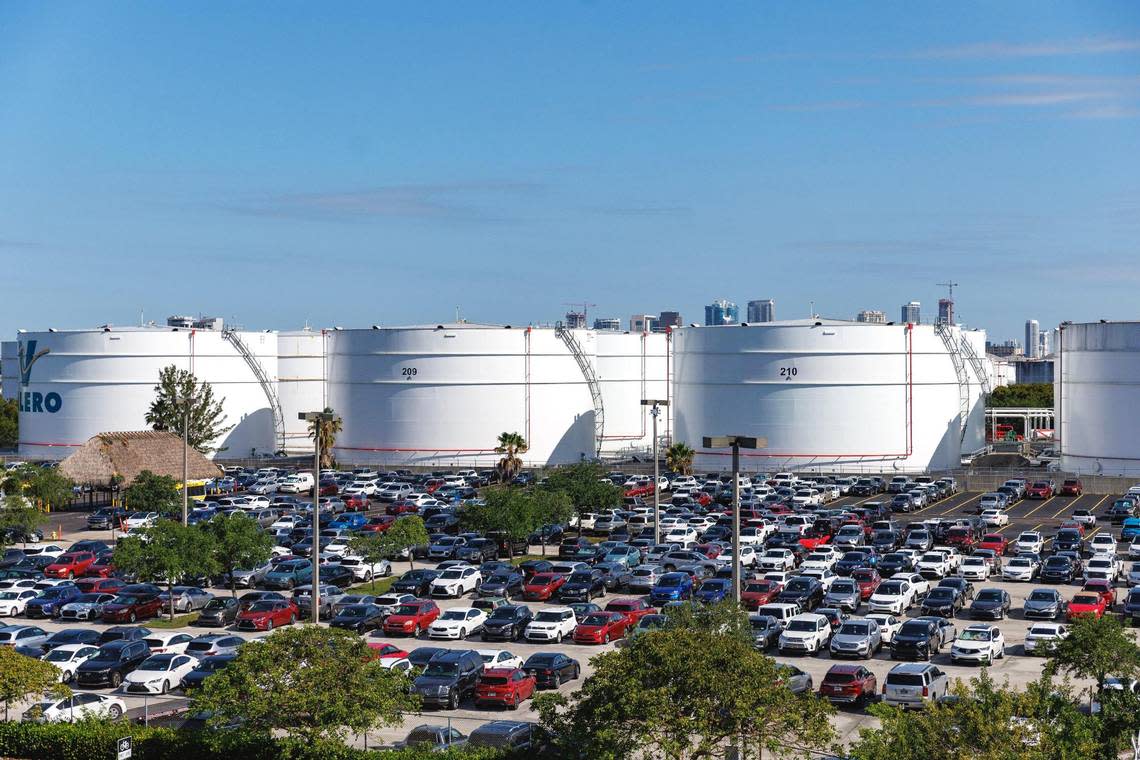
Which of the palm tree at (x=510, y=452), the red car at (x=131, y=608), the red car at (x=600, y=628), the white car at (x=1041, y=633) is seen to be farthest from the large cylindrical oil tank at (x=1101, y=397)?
the red car at (x=131, y=608)

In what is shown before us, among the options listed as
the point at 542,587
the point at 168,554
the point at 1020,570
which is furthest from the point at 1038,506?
the point at 168,554

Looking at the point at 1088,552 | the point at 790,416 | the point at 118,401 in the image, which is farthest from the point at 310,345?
the point at 1088,552

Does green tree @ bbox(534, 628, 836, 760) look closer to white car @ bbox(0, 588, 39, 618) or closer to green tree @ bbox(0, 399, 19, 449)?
white car @ bbox(0, 588, 39, 618)

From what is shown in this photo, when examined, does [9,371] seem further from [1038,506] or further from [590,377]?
[1038,506]

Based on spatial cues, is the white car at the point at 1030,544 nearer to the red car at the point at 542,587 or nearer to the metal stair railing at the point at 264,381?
the red car at the point at 542,587

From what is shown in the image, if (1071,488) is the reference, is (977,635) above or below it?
below

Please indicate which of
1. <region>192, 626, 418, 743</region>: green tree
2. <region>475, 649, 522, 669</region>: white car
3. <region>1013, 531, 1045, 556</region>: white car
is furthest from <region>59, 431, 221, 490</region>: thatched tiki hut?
<region>192, 626, 418, 743</region>: green tree
